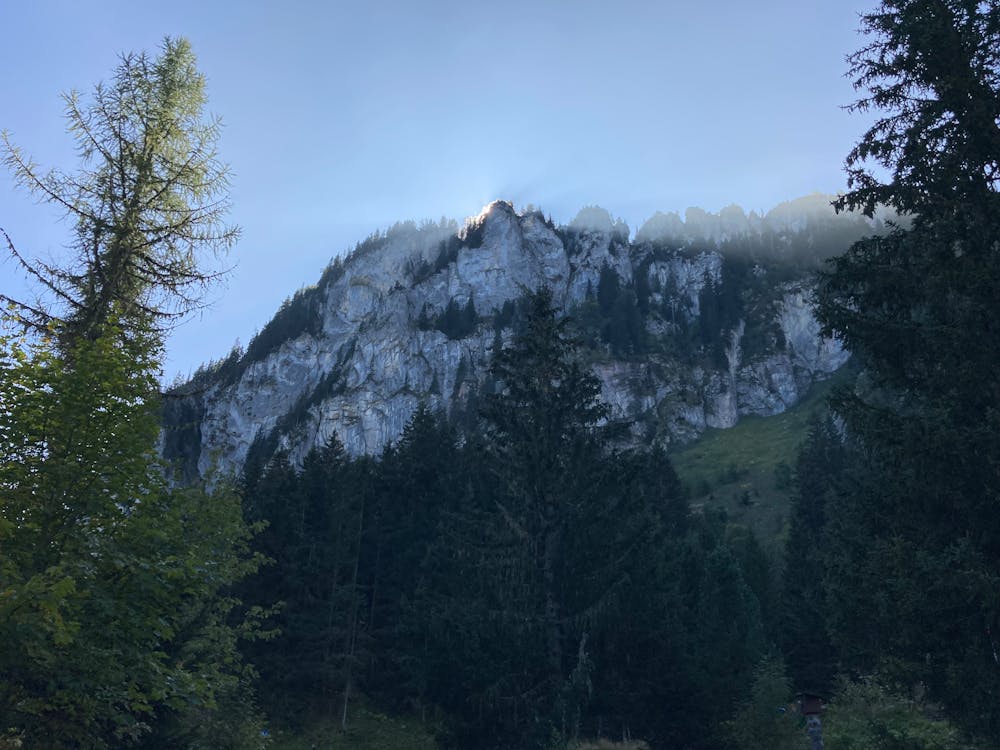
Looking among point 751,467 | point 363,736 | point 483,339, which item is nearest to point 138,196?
point 363,736

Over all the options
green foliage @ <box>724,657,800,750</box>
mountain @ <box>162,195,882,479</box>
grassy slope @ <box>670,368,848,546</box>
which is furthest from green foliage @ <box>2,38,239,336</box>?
mountain @ <box>162,195,882,479</box>

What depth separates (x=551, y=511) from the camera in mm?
21266

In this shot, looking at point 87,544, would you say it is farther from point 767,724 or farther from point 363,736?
point 363,736

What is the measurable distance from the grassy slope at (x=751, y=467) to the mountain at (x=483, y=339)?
27.0 feet

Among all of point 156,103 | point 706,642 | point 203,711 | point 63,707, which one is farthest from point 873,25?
point 706,642

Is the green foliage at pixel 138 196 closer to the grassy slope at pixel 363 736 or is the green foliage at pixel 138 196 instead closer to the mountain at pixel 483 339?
the grassy slope at pixel 363 736

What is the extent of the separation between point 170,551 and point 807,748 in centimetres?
2196

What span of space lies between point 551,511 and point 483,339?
153 metres

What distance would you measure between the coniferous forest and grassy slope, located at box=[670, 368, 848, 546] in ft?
193

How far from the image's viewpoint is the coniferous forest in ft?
29.0

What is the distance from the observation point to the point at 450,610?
69.8ft

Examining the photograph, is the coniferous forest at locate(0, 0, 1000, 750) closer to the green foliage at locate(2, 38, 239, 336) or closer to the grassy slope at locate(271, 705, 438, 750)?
the green foliage at locate(2, 38, 239, 336)

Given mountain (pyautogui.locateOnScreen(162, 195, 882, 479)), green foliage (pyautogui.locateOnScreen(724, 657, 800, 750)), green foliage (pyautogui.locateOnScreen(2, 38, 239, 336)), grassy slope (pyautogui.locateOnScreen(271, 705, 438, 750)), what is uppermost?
mountain (pyautogui.locateOnScreen(162, 195, 882, 479))

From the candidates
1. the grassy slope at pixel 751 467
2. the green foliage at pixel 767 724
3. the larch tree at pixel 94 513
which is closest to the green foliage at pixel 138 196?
the larch tree at pixel 94 513
